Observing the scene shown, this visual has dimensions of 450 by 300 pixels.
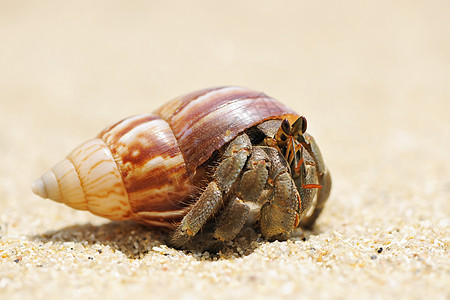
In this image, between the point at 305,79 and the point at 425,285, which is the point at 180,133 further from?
the point at 305,79

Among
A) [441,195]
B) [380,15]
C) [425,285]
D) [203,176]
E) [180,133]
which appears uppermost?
[380,15]

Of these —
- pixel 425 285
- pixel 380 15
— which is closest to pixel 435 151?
pixel 425 285

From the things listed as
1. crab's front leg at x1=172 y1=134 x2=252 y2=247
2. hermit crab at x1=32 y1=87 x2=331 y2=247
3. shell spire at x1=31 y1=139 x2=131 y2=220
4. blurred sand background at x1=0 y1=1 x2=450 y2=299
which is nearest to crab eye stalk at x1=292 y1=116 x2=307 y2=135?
hermit crab at x1=32 y1=87 x2=331 y2=247

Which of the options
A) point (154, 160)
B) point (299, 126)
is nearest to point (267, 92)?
point (299, 126)

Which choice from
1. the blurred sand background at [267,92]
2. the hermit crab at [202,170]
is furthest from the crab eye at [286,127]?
the blurred sand background at [267,92]

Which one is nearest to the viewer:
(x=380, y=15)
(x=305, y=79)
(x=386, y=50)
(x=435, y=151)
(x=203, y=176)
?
(x=203, y=176)

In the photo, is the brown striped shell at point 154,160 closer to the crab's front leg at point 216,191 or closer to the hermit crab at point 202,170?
the hermit crab at point 202,170
